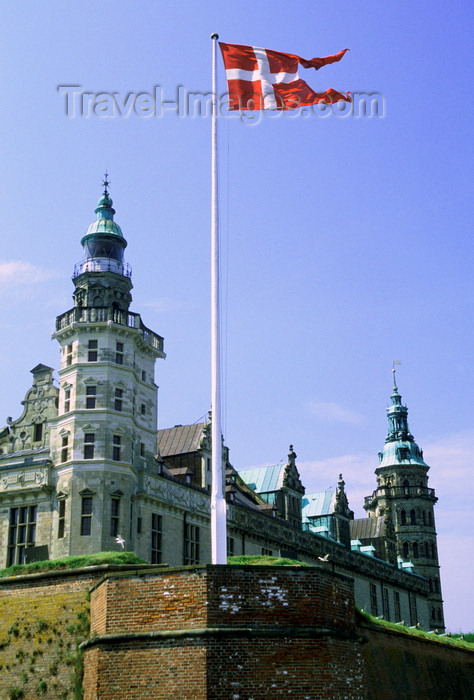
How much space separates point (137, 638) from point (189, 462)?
32918 mm

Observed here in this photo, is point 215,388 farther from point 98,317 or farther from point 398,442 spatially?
point 398,442

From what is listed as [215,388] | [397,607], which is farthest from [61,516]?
[397,607]

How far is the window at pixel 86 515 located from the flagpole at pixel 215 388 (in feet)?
66.4

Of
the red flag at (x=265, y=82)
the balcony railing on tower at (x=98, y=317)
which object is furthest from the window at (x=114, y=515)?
the red flag at (x=265, y=82)

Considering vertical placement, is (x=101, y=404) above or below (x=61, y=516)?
above

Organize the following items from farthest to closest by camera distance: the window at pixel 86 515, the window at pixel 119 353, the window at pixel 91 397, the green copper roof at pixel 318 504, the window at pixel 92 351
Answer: the green copper roof at pixel 318 504 → the window at pixel 119 353 → the window at pixel 92 351 → the window at pixel 91 397 → the window at pixel 86 515

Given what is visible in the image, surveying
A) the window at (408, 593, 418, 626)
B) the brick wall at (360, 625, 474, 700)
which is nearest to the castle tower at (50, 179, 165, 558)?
the brick wall at (360, 625, 474, 700)

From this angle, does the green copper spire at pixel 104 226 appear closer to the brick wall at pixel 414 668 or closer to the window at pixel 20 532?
the window at pixel 20 532

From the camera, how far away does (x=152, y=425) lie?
172 feet

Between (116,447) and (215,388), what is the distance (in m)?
22.5

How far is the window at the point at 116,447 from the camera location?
159 ft

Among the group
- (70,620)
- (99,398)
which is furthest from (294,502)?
(70,620)

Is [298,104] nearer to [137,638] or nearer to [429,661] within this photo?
[137,638]

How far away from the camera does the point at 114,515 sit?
47.2 metres
